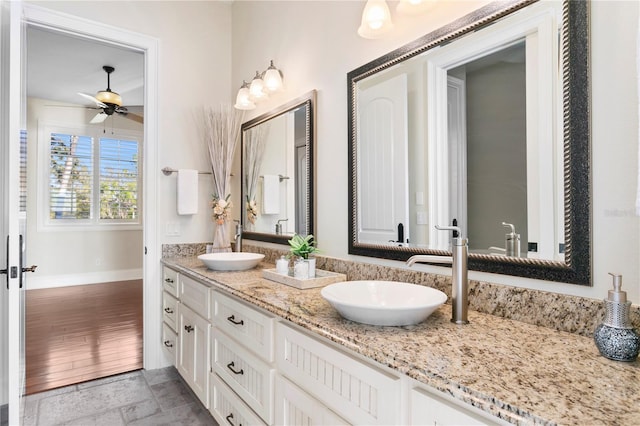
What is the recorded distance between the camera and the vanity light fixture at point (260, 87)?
7.80 ft

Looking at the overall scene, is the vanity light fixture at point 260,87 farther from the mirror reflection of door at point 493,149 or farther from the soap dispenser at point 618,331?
the soap dispenser at point 618,331

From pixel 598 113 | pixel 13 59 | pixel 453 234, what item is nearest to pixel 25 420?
pixel 13 59

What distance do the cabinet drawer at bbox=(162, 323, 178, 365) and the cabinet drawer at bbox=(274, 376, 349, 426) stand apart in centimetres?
133

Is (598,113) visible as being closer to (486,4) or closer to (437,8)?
(486,4)

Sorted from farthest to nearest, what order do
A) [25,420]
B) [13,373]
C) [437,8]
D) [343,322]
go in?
[25,420] < [13,373] < [437,8] < [343,322]

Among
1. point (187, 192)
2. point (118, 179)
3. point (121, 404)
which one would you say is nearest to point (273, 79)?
point (187, 192)

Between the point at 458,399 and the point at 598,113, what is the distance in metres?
0.85

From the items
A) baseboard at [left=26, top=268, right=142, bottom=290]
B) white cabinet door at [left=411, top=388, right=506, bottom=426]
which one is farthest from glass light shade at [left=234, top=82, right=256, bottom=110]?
baseboard at [left=26, top=268, right=142, bottom=290]

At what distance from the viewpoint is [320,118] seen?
2.11 m

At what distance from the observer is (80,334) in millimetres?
3523

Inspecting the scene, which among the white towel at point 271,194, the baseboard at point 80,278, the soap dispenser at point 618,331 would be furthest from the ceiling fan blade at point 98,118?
the soap dispenser at point 618,331

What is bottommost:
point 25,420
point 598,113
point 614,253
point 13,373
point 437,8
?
point 25,420

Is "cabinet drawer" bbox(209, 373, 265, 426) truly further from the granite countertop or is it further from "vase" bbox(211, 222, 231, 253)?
"vase" bbox(211, 222, 231, 253)

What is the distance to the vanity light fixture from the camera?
2.38 m
